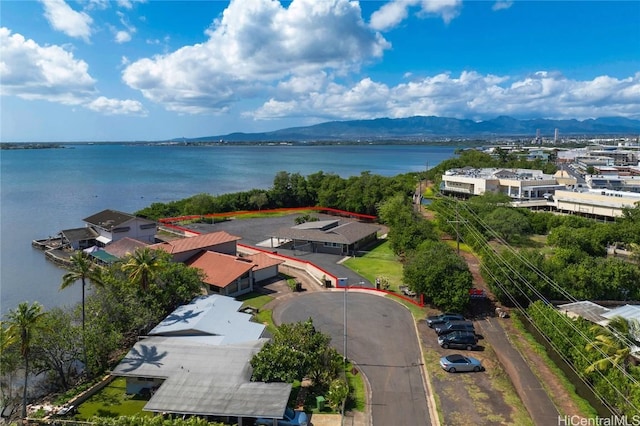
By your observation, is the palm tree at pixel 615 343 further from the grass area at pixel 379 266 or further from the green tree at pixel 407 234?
the green tree at pixel 407 234

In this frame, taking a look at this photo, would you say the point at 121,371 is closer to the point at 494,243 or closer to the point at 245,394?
the point at 245,394

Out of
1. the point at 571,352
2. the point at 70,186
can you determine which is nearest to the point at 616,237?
the point at 571,352

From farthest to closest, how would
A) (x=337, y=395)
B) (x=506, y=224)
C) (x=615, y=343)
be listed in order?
(x=506, y=224) → (x=615, y=343) → (x=337, y=395)

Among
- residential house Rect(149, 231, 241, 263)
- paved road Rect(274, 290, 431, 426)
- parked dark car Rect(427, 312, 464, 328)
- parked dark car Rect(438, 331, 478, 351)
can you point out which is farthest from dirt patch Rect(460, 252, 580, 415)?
residential house Rect(149, 231, 241, 263)

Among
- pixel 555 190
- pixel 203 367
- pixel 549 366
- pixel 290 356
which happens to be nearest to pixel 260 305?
pixel 203 367

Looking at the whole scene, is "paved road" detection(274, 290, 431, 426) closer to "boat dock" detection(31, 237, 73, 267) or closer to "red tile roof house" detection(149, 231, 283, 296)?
"red tile roof house" detection(149, 231, 283, 296)

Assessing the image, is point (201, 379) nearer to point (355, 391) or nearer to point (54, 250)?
point (355, 391)
